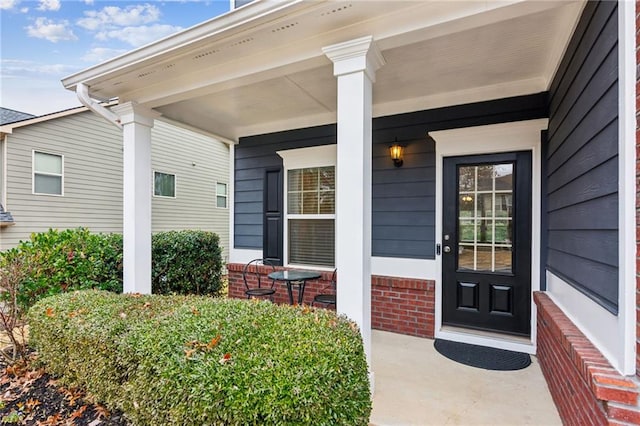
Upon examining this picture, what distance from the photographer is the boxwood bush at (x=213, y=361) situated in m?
1.33

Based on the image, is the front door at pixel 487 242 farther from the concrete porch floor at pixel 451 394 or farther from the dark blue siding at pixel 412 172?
the concrete porch floor at pixel 451 394

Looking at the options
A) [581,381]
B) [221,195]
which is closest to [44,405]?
[581,381]

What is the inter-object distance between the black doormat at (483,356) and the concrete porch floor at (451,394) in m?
0.08

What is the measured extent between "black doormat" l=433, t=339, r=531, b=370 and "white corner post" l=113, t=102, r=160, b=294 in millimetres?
3172

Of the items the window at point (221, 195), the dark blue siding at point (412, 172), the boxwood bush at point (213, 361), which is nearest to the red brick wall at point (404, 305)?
the dark blue siding at point (412, 172)

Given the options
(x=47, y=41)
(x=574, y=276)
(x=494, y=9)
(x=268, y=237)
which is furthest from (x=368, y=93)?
(x=47, y=41)

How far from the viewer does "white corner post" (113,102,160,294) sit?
10.7 ft

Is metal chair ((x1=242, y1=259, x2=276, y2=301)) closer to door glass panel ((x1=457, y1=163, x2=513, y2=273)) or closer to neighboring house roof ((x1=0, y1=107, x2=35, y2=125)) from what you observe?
door glass panel ((x1=457, y1=163, x2=513, y2=273))

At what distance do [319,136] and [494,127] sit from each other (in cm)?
208

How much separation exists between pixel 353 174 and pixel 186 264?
147 inches

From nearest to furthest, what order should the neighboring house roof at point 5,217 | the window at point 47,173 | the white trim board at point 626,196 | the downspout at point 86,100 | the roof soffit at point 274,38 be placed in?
the white trim board at point 626,196 → the roof soffit at point 274,38 → the downspout at point 86,100 → the neighboring house roof at point 5,217 → the window at point 47,173

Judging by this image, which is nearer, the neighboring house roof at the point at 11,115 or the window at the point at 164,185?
the neighboring house roof at the point at 11,115

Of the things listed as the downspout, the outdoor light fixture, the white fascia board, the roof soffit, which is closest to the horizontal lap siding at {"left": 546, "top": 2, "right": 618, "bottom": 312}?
the roof soffit

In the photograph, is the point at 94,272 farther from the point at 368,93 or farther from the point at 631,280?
the point at 631,280
